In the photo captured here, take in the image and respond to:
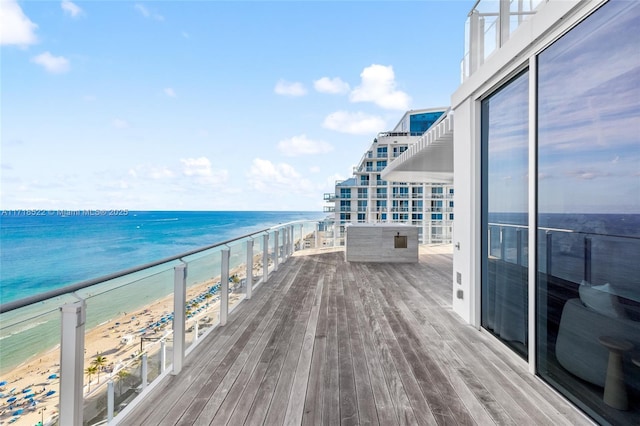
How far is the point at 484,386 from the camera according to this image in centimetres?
192

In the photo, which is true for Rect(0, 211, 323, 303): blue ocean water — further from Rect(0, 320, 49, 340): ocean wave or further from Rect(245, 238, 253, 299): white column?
Rect(0, 320, 49, 340): ocean wave

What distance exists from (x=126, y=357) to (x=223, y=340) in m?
1.02

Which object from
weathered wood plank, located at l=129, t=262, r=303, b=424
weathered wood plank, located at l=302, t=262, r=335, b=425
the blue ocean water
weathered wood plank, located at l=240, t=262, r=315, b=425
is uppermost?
weathered wood plank, located at l=302, t=262, r=335, b=425

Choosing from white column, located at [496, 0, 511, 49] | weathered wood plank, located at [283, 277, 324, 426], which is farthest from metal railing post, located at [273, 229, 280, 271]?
white column, located at [496, 0, 511, 49]

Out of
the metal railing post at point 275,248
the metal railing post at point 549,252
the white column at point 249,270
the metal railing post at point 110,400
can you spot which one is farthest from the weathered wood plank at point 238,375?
the metal railing post at point 275,248

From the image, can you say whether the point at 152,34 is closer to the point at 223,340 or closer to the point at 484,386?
the point at 223,340

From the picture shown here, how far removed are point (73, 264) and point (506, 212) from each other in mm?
38255

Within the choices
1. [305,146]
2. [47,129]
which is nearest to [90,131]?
[47,129]

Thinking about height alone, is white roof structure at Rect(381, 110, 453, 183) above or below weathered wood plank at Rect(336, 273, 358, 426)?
above

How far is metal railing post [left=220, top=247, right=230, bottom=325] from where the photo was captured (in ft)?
9.64

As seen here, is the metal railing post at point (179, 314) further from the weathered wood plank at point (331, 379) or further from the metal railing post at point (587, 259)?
the metal railing post at point (587, 259)

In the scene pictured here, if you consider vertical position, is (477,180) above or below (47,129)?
below

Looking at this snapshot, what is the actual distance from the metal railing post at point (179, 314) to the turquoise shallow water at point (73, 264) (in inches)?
2.8

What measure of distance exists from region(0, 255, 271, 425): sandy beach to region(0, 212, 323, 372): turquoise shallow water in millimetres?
51
